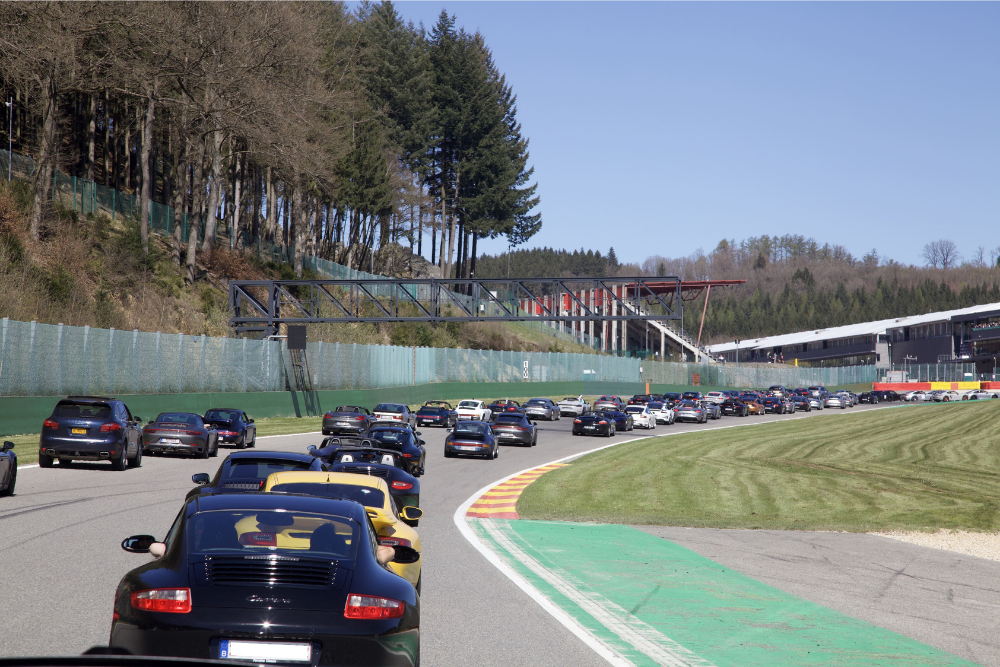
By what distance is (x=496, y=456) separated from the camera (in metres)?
34.0

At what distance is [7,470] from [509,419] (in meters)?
24.6

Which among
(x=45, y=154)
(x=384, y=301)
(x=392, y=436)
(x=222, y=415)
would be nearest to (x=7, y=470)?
(x=392, y=436)

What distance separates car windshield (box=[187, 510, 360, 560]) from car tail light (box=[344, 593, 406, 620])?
1.30 ft

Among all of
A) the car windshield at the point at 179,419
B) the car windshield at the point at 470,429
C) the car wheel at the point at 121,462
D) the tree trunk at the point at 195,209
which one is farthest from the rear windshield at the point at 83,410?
the tree trunk at the point at 195,209

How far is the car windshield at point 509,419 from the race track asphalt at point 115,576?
17.3m

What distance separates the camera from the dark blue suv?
22520mm

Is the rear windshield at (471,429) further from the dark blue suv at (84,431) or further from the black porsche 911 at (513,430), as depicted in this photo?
the dark blue suv at (84,431)

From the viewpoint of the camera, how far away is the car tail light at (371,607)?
5.75 m

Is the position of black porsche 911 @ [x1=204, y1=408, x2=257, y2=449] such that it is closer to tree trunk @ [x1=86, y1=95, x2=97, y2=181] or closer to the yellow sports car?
the yellow sports car

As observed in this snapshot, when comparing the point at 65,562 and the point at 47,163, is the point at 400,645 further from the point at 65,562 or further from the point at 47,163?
the point at 47,163

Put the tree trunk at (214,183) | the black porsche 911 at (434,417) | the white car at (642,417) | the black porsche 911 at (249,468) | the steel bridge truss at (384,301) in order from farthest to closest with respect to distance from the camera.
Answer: the tree trunk at (214,183) < the white car at (642,417) < the steel bridge truss at (384,301) < the black porsche 911 at (434,417) < the black porsche 911 at (249,468)

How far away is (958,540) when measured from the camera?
17.4 m

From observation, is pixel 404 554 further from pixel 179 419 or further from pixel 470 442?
pixel 470 442

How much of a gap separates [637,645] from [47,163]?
4450 cm
